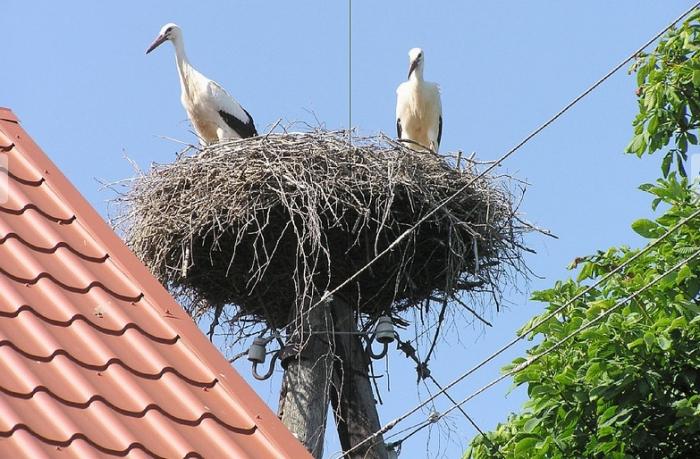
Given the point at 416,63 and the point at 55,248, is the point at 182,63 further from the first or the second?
the point at 55,248

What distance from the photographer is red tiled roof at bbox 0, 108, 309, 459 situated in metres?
3.31

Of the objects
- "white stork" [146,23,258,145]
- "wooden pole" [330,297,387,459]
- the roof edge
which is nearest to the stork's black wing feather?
"white stork" [146,23,258,145]

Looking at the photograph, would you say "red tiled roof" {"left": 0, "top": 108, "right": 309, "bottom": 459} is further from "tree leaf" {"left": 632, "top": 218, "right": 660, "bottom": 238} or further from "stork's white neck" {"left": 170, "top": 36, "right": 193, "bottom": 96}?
"stork's white neck" {"left": 170, "top": 36, "right": 193, "bottom": 96}

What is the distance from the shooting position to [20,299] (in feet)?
12.2

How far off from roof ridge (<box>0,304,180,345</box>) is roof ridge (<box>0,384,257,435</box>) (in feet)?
1.10

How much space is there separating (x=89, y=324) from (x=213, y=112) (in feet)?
21.2

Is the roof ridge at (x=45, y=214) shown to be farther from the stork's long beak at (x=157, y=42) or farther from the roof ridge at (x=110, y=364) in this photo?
the stork's long beak at (x=157, y=42)

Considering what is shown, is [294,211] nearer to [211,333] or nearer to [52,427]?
[211,333]

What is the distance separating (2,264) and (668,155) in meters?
4.82

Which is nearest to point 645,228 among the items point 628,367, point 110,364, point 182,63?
point 628,367

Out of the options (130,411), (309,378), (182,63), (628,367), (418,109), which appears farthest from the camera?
(182,63)

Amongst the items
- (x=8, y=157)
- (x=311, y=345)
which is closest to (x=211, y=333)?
(x=311, y=345)

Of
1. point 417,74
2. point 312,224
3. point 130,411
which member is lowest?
point 130,411

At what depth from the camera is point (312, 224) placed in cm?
729
